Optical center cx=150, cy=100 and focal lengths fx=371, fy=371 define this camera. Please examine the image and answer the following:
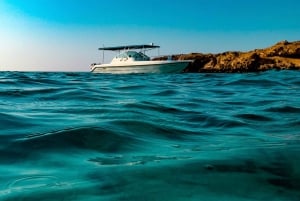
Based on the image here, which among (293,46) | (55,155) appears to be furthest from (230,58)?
(55,155)

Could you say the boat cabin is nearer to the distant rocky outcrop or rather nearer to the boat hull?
the boat hull

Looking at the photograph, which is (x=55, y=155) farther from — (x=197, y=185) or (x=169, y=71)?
(x=169, y=71)

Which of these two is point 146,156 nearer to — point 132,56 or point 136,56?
point 132,56

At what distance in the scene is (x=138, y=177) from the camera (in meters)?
2.11

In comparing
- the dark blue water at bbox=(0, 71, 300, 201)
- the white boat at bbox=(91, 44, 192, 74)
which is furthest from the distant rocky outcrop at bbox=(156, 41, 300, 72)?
the dark blue water at bbox=(0, 71, 300, 201)

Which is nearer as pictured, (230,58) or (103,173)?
(103,173)

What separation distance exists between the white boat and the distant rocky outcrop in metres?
11.6

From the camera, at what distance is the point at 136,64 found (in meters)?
33.2

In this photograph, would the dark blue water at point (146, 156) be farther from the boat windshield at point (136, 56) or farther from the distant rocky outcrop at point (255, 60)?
the distant rocky outcrop at point (255, 60)

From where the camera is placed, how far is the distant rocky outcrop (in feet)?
165

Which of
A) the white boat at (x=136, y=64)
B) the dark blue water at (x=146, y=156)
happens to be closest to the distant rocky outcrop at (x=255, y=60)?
the white boat at (x=136, y=64)

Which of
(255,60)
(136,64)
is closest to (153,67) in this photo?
(136,64)

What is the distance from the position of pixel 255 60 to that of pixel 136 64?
25.5 meters

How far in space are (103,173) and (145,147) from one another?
2.93 ft
